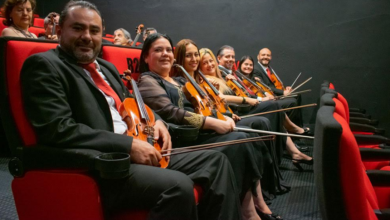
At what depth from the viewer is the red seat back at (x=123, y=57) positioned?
79.1 inches

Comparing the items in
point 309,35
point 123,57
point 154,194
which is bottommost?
point 154,194

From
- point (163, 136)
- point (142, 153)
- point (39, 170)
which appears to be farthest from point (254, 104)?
point (39, 170)

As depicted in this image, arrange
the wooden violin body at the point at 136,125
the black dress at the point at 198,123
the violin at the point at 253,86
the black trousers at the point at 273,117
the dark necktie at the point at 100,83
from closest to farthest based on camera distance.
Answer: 1. the wooden violin body at the point at 136,125
2. the dark necktie at the point at 100,83
3. the black dress at the point at 198,123
4. the black trousers at the point at 273,117
5. the violin at the point at 253,86

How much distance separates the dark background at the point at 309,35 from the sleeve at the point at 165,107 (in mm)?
3861

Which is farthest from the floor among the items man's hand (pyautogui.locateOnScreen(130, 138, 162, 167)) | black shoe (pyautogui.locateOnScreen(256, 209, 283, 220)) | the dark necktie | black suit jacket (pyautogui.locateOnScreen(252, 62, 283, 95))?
black suit jacket (pyautogui.locateOnScreen(252, 62, 283, 95))

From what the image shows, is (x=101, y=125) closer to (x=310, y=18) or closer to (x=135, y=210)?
(x=135, y=210)

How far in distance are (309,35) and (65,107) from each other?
15.9ft

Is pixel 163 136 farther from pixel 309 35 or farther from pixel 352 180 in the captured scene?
pixel 309 35

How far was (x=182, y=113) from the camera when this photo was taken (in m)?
1.82

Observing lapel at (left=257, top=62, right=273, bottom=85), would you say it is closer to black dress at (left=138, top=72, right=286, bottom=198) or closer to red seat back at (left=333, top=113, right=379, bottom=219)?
black dress at (left=138, top=72, right=286, bottom=198)

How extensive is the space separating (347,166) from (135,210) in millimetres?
694

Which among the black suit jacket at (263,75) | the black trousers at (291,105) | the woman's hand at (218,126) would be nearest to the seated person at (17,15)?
the woman's hand at (218,126)

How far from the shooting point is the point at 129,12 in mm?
6027

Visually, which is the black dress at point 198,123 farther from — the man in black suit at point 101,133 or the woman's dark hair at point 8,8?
the woman's dark hair at point 8,8
